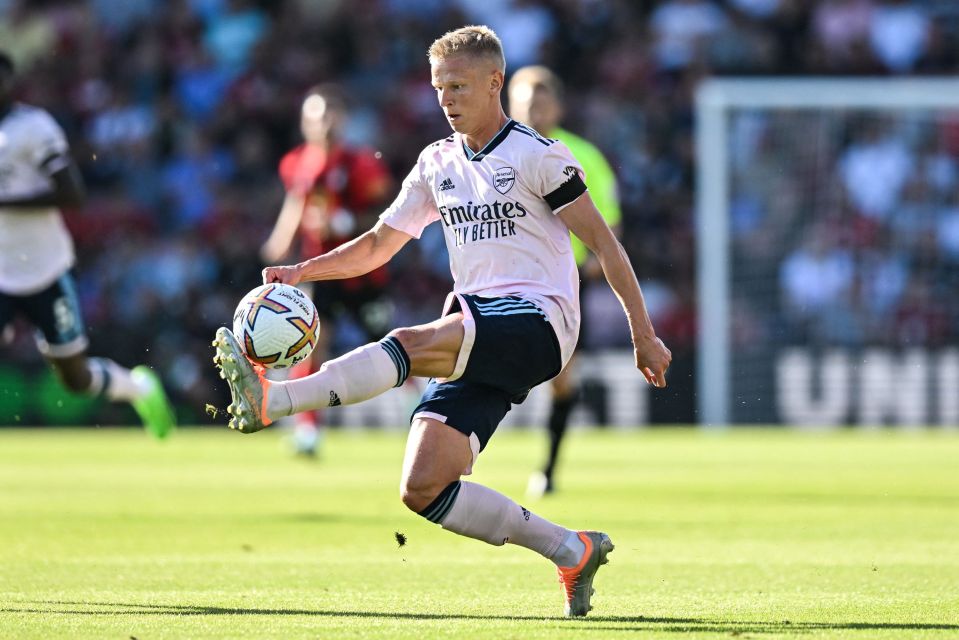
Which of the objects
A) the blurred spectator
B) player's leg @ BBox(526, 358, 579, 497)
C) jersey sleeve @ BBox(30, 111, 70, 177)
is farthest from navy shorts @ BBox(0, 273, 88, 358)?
the blurred spectator

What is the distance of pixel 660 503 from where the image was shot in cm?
1077

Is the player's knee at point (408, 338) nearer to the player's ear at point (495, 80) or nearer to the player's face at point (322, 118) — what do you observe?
the player's ear at point (495, 80)

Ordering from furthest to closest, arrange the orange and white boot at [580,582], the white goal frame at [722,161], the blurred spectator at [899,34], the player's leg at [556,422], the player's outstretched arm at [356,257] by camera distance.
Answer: the blurred spectator at [899,34] < the white goal frame at [722,161] < the player's leg at [556,422] < the player's outstretched arm at [356,257] < the orange and white boot at [580,582]

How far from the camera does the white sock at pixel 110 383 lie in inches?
457

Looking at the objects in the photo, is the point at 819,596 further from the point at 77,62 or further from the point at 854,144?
the point at 77,62

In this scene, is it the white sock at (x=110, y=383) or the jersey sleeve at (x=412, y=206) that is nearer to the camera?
the jersey sleeve at (x=412, y=206)

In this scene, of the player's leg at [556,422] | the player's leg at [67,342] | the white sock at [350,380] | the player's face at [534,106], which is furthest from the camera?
the player's leg at [67,342]

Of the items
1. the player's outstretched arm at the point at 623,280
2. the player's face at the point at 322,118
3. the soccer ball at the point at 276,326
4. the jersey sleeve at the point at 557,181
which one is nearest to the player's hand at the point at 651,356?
the player's outstretched arm at the point at 623,280

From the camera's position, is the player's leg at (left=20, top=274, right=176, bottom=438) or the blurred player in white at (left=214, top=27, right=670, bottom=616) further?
the player's leg at (left=20, top=274, right=176, bottom=438)

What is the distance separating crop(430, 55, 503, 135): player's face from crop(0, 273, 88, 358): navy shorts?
5578 millimetres

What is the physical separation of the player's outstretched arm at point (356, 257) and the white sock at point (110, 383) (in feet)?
17.7

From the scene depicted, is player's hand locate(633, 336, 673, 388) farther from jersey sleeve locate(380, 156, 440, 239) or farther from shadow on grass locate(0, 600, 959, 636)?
jersey sleeve locate(380, 156, 440, 239)

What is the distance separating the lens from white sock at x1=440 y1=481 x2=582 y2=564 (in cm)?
596

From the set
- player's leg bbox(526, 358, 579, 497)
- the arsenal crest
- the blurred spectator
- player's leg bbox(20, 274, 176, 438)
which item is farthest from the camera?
the blurred spectator
